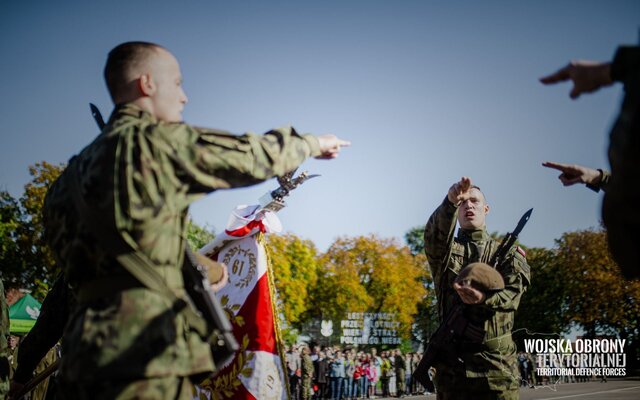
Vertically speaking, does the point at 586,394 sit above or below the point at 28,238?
below

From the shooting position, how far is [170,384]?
2416 millimetres

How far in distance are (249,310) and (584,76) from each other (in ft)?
13.9

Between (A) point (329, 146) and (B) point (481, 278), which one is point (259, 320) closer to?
(B) point (481, 278)

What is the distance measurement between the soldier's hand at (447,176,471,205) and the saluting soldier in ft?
6.57

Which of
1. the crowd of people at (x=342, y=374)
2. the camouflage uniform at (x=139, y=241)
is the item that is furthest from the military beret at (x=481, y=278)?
the crowd of people at (x=342, y=374)

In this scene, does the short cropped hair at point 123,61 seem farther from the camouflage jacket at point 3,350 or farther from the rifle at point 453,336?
the rifle at point 453,336

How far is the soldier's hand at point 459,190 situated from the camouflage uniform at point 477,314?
0.11 metres

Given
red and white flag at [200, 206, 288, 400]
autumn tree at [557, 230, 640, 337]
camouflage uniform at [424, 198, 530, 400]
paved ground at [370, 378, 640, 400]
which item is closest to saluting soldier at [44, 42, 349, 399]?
camouflage uniform at [424, 198, 530, 400]

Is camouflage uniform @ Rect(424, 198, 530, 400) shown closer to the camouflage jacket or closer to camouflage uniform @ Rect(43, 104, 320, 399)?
camouflage uniform @ Rect(43, 104, 320, 399)

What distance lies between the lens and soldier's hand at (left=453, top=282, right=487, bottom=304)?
4562 mm

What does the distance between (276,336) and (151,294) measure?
11.7 ft

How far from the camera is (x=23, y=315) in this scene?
18.5 metres

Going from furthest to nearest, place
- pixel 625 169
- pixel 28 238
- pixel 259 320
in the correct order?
pixel 28 238 → pixel 259 320 → pixel 625 169

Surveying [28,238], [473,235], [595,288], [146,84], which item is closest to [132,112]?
[146,84]
